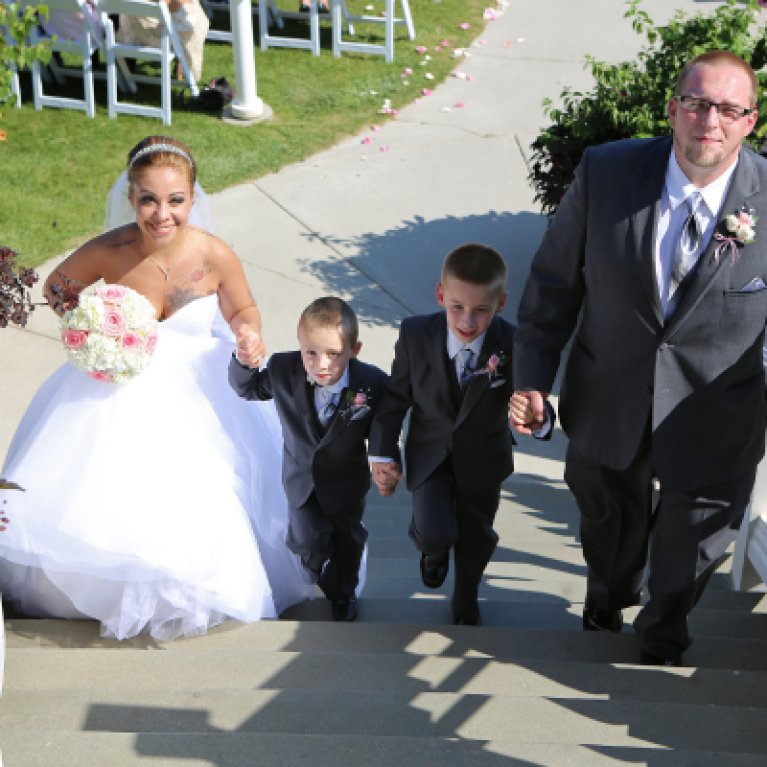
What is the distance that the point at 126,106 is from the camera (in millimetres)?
8609

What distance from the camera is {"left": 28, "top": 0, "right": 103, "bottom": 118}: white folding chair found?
8.34 m

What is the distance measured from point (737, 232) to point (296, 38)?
8338 mm

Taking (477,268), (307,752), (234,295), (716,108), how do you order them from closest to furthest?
(307,752)
(716,108)
(477,268)
(234,295)

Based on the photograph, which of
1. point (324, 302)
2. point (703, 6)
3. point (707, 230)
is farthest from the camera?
point (703, 6)

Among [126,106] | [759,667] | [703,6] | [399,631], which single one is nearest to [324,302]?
[399,631]

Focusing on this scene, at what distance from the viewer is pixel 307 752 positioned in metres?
2.30

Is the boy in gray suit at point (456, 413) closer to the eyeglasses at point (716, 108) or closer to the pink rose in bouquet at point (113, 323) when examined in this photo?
the eyeglasses at point (716, 108)

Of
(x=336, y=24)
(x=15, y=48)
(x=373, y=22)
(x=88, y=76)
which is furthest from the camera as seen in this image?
(x=373, y=22)

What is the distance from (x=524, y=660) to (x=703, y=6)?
9.89 m

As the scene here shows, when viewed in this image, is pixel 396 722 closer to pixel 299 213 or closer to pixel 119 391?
pixel 119 391

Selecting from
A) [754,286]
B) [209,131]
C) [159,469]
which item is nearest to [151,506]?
[159,469]

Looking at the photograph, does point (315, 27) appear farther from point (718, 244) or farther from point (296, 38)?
point (718, 244)

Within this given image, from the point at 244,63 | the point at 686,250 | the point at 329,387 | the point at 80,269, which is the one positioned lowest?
the point at 329,387

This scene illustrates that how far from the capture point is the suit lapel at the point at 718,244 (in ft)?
9.05
